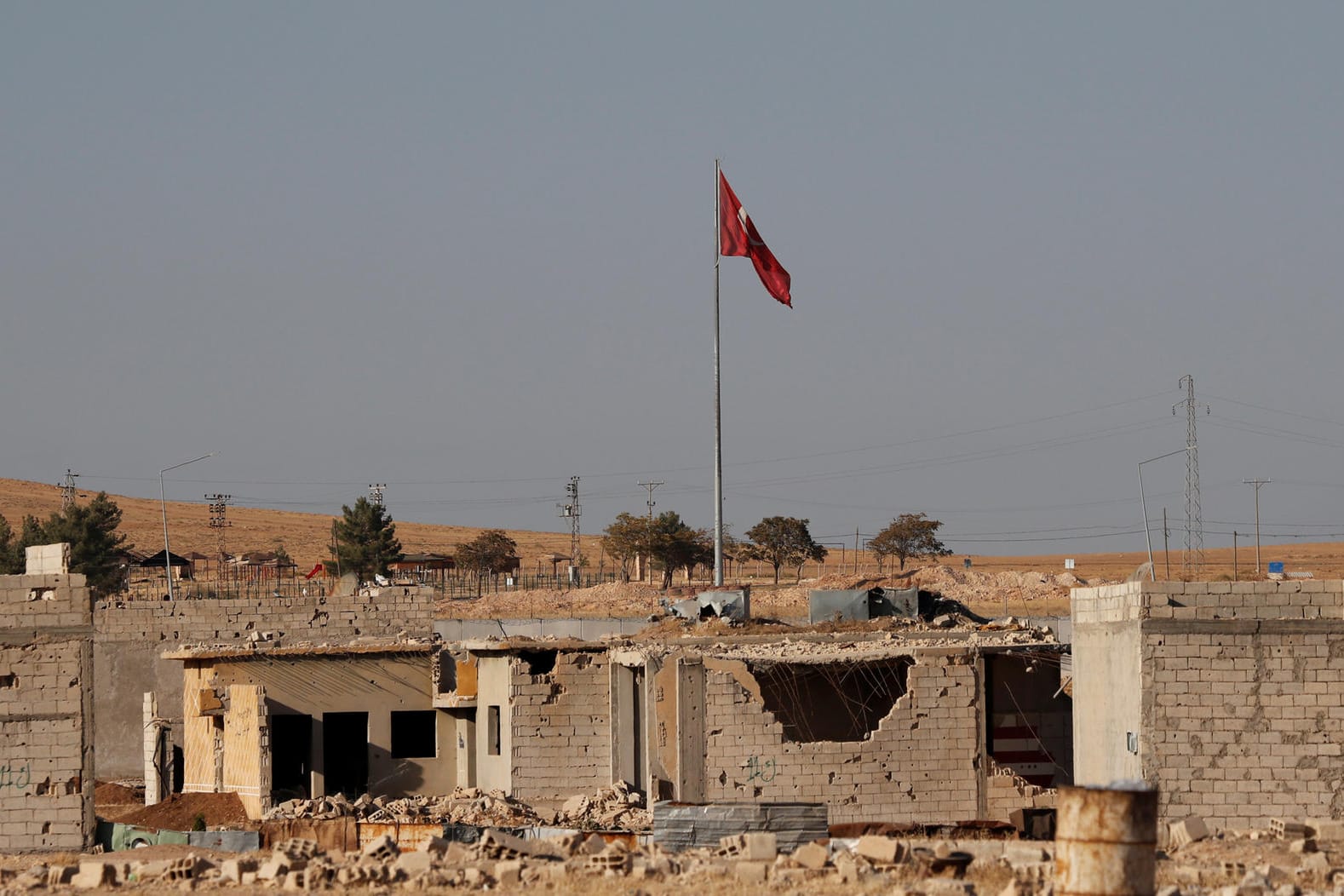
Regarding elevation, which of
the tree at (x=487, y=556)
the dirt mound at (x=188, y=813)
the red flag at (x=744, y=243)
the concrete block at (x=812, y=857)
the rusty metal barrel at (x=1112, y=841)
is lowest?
the dirt mound at (x=188, y=813)

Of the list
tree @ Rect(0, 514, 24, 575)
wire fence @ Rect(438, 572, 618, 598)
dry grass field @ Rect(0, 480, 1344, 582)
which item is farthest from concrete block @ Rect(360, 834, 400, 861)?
dry grass field @ Rect(0, 480, 1344, 582)

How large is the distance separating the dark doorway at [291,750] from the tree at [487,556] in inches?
2116

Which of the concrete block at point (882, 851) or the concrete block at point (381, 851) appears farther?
the concrete block at point (381, 851)

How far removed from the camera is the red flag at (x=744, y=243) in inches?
1587

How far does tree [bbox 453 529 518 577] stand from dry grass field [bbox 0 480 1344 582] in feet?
38.0

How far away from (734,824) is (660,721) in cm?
696

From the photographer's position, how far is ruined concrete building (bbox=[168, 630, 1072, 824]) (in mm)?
25531

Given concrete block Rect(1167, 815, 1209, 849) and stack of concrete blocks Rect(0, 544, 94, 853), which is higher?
stack of concrete blocks Rect(0, 544, 94, 853)

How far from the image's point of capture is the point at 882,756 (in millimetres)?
25516

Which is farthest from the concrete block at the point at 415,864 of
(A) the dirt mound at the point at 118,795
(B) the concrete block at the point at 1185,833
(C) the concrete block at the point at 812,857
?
(A) the dirt mound at the point at 118,795

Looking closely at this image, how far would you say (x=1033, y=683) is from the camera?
26.6 m

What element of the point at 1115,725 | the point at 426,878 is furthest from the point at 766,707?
the point at 426,878

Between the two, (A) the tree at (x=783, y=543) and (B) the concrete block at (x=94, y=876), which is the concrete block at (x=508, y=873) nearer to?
(B) the concrete block at (x=94, y=876)

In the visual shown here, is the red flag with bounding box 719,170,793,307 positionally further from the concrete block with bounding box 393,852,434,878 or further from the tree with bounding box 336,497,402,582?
the tree with bounding box 336,497,402,582
